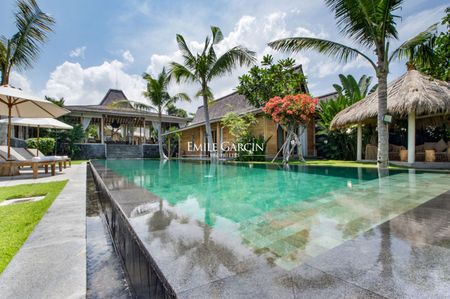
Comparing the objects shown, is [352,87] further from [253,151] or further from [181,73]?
[181,73]

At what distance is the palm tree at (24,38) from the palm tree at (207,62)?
5.67 meters

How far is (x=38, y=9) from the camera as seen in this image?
8953 mm

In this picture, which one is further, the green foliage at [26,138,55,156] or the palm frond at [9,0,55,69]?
the green foliage at [26,138,55,156]

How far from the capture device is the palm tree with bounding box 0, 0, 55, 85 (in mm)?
8664

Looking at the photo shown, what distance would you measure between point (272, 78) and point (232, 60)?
94.9 inches

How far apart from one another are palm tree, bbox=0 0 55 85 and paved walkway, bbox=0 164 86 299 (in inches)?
383

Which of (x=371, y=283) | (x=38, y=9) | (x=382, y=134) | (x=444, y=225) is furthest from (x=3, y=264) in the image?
(x=38, y=9)

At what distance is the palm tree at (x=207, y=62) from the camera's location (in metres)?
12.3

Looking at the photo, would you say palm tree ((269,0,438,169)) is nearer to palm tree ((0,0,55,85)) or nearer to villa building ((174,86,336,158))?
villa building ((174,86,336,158))

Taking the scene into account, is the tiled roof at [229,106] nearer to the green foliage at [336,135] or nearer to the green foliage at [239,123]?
the green foliage at [239,123]

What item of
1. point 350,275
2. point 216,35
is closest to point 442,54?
point 216,35

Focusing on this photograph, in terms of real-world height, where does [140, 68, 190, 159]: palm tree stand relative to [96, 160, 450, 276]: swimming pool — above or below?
above

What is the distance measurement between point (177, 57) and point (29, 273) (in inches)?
532

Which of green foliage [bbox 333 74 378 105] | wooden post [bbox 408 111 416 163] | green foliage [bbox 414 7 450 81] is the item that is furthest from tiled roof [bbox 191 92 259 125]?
green foliage [bbox 414 7 450 81]
